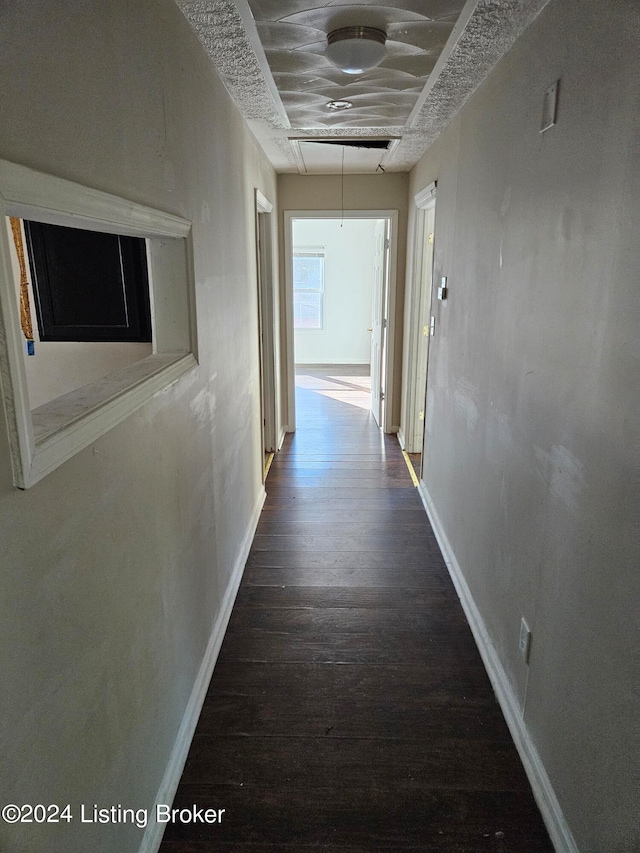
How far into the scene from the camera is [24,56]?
826 millimetres

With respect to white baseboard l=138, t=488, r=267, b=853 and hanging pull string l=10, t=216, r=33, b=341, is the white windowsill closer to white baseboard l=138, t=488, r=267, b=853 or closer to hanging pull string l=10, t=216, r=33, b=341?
hanging pull string l=10, t=216, r=33, b=341

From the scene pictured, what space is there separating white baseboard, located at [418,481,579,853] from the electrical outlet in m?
0.20

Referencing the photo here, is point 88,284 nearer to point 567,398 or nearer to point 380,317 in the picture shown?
point 567,398

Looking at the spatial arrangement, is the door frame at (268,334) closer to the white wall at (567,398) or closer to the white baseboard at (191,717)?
the white baseboard at (191,717)

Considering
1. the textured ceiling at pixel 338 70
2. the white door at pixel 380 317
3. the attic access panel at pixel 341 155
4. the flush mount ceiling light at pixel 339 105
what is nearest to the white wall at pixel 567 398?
the textured ceiling at pixel 338 70

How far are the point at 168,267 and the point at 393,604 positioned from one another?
Result: 5.91 ft

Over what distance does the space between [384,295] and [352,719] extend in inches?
156

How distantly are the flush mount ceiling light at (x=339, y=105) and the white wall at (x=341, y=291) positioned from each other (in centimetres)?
566

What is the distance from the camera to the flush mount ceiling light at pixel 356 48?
1.75 metres

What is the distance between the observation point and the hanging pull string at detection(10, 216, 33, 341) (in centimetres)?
218

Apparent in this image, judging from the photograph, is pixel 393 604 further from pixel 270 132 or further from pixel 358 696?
pixel 270 132

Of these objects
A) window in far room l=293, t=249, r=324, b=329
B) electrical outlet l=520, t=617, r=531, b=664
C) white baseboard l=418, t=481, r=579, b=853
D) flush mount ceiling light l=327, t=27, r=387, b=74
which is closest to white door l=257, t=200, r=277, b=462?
white baseboard l=418, t=481, r=579, b=853

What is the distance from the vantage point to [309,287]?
28.2ft

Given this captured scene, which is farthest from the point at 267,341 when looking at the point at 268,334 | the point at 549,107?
the point at 549,107
